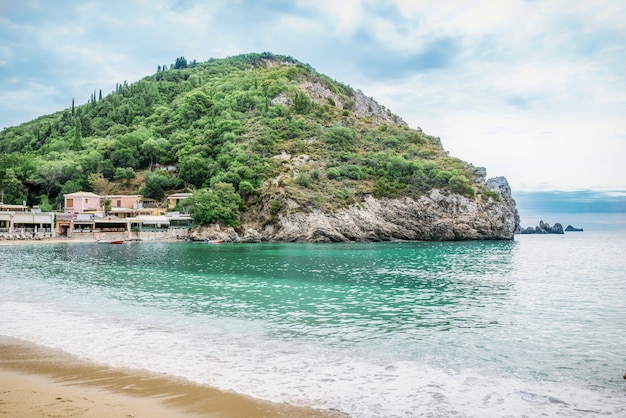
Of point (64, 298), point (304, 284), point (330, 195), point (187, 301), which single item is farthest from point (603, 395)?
point (330, 195)

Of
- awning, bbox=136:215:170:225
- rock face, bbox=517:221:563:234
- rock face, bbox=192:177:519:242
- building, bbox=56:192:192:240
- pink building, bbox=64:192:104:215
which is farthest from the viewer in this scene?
rock face, bbox=517:221:563:234

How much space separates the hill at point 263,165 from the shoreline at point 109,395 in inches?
2436

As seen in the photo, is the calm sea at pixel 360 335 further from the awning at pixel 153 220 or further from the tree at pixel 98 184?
the tree at pixel 98 184

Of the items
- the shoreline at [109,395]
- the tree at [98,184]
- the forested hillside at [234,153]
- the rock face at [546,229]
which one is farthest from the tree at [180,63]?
the shoreline at [109,395]

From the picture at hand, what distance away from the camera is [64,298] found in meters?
19.2

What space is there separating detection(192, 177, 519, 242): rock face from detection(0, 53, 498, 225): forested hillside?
2.02 m

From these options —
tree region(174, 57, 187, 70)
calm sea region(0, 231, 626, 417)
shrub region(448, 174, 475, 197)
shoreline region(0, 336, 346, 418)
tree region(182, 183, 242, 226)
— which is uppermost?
tree region(174, 57, 187, 70)

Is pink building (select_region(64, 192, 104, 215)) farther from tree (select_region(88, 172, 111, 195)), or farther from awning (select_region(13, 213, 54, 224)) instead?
tree (select_region(88, 172, 111, 195))

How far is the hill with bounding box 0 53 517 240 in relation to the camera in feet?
249

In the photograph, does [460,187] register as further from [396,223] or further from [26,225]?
[26,225]

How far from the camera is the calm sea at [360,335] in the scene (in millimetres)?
8453

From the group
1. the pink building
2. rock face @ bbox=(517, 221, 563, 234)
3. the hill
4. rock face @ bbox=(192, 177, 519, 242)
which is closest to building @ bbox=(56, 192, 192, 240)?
the pink building

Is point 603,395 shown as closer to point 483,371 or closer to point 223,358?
point 483,371

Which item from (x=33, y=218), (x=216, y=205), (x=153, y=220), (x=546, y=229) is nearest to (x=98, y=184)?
(x=33, y=218)
